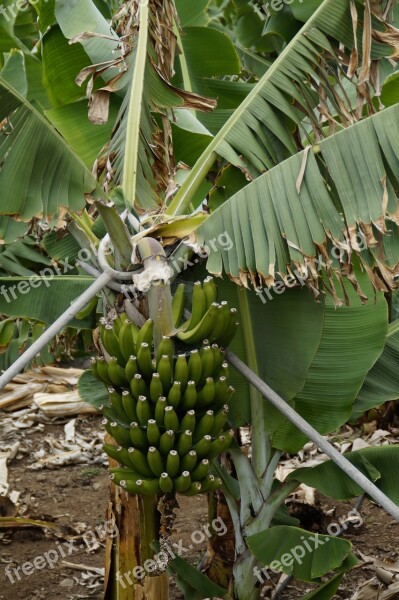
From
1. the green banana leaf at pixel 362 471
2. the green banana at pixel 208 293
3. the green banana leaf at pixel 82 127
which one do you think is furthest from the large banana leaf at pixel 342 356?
the green banana leaf at pixel 82 127

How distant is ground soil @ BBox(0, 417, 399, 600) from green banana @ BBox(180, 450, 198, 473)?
152 cm

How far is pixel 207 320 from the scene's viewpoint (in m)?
1.96

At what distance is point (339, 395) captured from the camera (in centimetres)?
240

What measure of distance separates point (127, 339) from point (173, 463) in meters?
0.36

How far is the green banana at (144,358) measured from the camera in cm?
191

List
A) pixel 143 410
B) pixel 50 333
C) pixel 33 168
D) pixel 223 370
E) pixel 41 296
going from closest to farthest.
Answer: pixel 50 333 → pixel 143 410 → pixel 223 370 → pixel 33 168 → pixel 41 296

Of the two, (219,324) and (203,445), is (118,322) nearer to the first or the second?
(219,324)

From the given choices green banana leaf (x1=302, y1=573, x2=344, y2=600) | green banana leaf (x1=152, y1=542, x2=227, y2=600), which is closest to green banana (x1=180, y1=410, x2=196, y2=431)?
green banana leaf (x1=152, y1=542, x2=227, y2=600)

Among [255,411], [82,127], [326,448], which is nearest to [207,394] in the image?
[326,448]

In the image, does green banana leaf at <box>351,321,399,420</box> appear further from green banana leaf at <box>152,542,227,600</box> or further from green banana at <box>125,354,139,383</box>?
green banana at <box>125,354,139,383</box>

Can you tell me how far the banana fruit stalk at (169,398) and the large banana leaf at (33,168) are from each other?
1.41ft

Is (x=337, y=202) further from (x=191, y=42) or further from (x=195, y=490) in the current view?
(x=191, y=42)

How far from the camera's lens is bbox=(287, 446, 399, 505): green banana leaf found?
7.63 feet

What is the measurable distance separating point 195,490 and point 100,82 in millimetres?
1686
